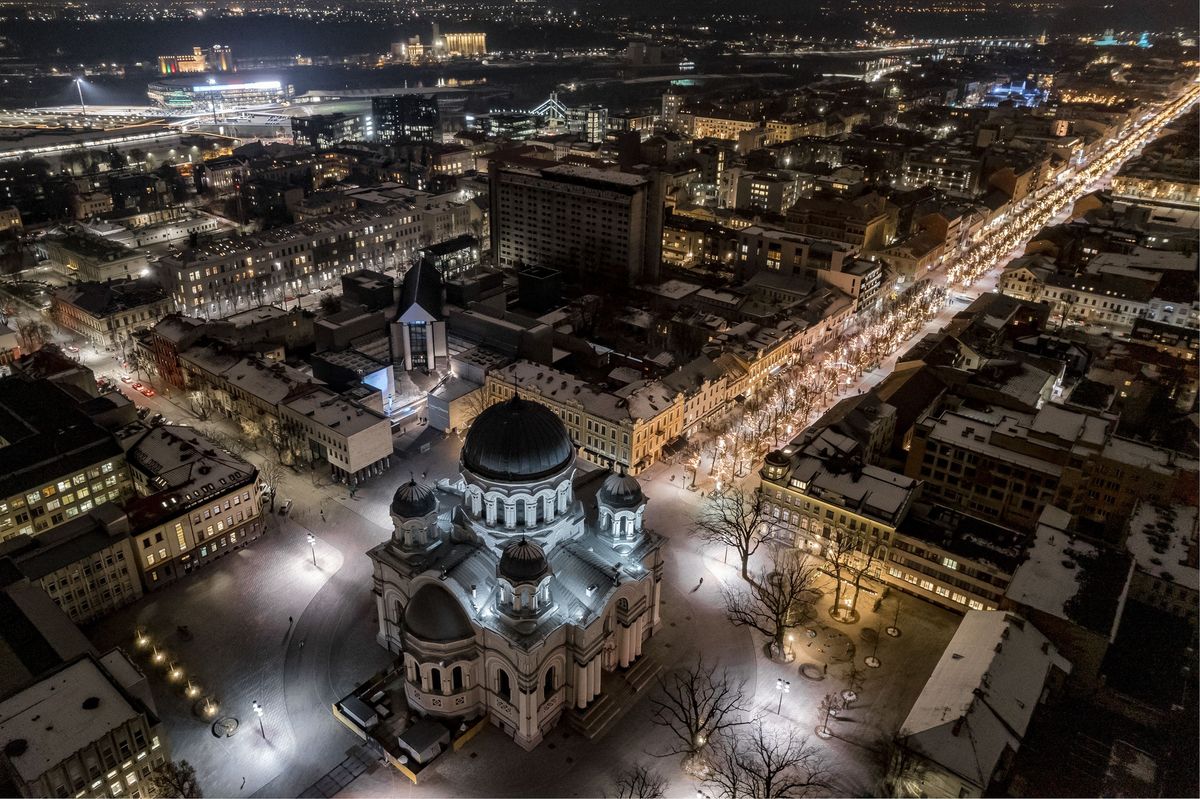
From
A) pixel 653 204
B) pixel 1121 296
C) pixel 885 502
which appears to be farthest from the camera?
pixel 653 204

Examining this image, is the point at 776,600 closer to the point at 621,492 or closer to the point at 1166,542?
the point at 621,492

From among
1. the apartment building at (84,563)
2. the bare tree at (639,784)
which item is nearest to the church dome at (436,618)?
the bare tree at (639,784)

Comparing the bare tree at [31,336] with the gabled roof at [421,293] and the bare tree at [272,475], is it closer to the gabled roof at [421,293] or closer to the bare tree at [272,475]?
the bare tree at [272,475]

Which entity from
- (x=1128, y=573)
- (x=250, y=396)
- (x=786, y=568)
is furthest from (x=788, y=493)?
(x=250, y=396)

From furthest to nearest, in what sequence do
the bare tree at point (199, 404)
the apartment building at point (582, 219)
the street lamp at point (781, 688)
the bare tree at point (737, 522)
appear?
1. the apartment building at point (582, 219)
2. the bare tree at point (199, 404)
3. the bare tree at point (737, 522)
4. the street lamp at point (781, 688)

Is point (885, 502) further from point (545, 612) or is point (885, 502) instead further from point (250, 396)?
point (250, 396)

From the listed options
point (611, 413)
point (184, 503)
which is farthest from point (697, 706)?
point (184, 503)

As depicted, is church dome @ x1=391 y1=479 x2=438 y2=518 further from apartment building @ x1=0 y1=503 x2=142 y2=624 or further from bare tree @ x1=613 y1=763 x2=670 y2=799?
apartment building @ x1=0 y1=503 x2=142 y2=624
